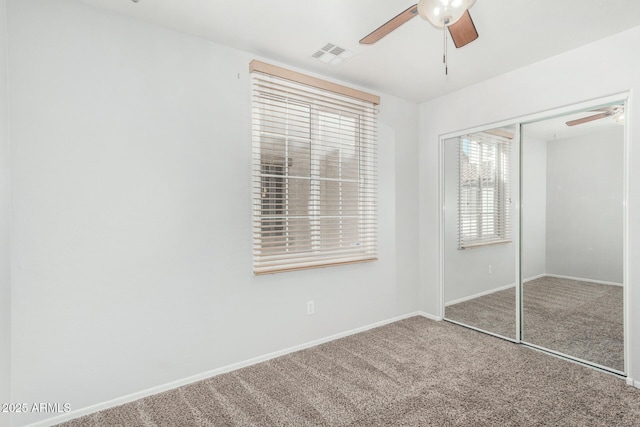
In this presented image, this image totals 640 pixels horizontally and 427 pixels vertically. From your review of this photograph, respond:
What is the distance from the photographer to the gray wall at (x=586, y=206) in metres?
2.59

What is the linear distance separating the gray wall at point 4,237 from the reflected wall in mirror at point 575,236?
3.84 metres

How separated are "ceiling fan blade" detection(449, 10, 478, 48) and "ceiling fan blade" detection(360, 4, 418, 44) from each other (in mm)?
311

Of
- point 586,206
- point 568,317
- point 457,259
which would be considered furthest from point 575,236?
point 457,259

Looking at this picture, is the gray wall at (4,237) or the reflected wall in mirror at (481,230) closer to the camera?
the gray wall at (4,237)

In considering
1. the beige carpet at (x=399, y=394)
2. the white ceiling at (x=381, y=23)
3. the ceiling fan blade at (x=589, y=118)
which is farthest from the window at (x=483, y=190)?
the beige carpet at (x=399, y=394)

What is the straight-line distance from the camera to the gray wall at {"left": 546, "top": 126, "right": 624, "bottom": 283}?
259 cm

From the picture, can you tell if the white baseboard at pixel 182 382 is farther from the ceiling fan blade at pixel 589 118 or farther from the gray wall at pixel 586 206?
the ceiling fan blade at pixel 589 118

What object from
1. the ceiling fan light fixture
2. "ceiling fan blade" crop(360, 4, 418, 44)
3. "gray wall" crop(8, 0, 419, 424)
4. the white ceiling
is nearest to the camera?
the ceiling fan light fixture

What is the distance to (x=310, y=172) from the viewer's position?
3076mm

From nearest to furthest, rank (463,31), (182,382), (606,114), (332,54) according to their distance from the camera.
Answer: (463,31)
(182,382)
(606,114)
(332,54)

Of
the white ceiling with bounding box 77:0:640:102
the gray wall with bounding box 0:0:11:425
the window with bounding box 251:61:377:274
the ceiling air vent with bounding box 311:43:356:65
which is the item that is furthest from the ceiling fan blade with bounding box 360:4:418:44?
the gray wall with bounding box 0:0:11:425

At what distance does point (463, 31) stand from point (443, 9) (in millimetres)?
444

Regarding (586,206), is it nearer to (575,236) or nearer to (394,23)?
(575,236)

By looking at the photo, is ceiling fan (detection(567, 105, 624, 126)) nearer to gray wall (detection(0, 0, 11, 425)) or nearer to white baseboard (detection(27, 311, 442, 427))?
white baseboard (detection(27, 311, 442, 427))
